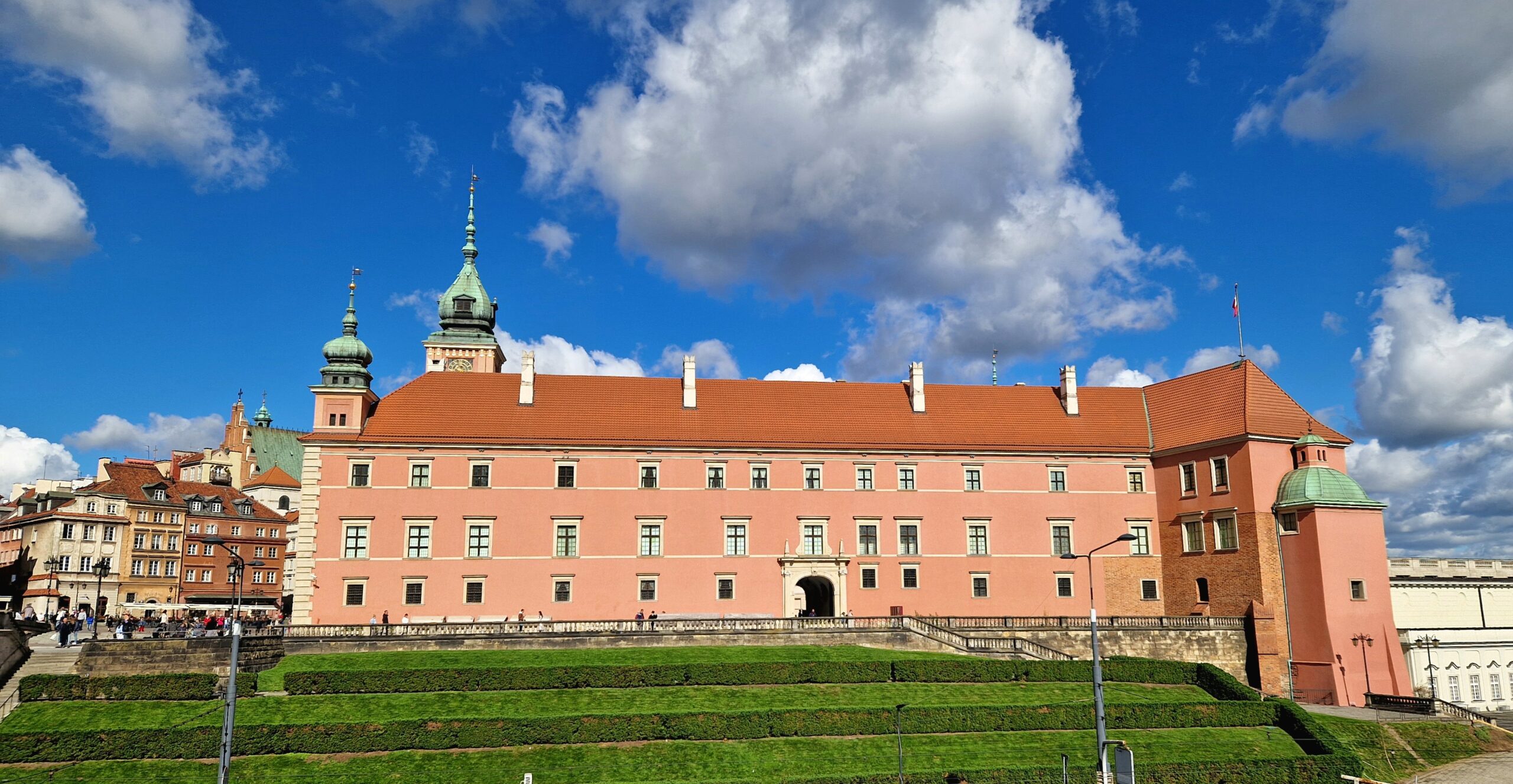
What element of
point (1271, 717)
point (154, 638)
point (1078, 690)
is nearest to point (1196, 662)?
point (1271, 717)

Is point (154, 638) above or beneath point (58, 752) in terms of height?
above

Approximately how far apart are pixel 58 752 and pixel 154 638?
8.55 m

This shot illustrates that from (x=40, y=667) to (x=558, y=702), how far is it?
61.8 ft

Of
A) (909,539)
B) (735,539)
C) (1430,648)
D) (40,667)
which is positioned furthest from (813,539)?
(40,667)

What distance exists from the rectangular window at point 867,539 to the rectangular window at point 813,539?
1.83 metres

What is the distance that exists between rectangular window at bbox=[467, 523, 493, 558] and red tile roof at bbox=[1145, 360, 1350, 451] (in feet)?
116

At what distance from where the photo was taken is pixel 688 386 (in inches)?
2343

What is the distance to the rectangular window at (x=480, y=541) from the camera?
173ft

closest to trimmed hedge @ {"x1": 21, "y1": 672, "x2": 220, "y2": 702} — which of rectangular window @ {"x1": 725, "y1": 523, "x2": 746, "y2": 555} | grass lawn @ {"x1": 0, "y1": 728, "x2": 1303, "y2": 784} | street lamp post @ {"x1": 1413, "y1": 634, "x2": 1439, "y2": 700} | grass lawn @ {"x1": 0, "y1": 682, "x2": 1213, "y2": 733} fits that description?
grass lawn @ {"x1": 0, "y1": 682, "x2": 1213, "y2": 733}

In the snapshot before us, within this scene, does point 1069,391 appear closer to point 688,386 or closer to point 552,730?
point 688,386

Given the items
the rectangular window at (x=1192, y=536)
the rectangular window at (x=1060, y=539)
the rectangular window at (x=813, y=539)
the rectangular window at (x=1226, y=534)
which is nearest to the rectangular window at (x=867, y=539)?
the rectangular window at (x=813, y=539)

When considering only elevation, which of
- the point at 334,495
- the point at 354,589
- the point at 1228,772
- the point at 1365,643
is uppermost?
the point at 334,495

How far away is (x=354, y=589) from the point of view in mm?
51594

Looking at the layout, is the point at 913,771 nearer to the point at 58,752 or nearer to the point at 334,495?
the point at 58,752
